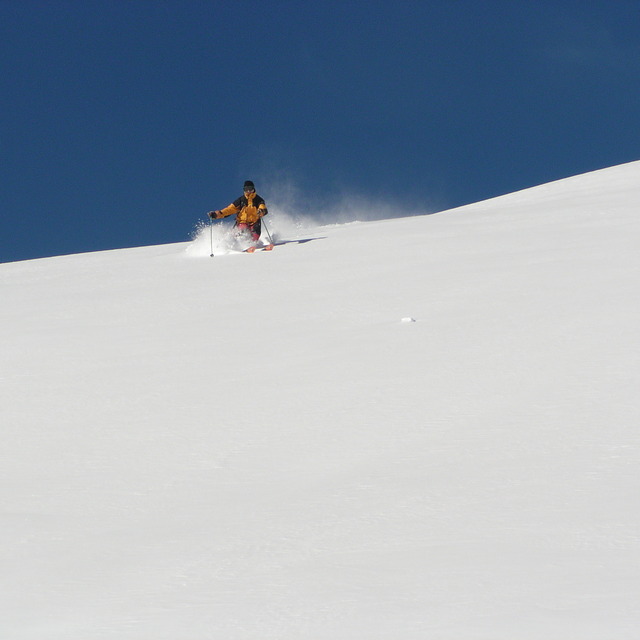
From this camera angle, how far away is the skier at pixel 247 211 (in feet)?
45.3

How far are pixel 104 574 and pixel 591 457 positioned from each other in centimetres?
230

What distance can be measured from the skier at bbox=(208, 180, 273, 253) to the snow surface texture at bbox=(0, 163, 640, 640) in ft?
11.1

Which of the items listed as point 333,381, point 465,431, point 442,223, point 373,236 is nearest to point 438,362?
point 333,381

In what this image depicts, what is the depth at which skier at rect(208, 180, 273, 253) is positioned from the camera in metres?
13.8

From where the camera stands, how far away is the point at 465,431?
520 cm

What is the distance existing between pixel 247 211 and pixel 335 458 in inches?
364

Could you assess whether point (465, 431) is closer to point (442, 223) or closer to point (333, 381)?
point (333, 381)

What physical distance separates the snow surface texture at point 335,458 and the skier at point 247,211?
3396 millimetres

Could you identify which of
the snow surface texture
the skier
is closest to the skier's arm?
the skier

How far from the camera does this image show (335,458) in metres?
5.02

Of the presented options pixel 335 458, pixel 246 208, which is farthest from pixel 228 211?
pixel 335 458

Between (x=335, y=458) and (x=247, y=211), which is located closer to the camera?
(x=335, y=458)

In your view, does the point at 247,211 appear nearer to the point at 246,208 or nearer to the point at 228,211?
the point at 246,208

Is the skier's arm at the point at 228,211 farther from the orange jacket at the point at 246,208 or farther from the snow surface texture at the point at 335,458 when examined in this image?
the snow surface texture at the point at 335,458
